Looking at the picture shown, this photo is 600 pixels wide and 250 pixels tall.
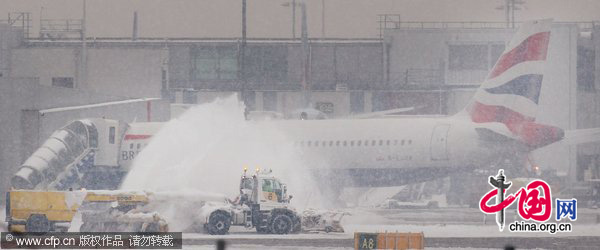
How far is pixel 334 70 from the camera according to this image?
331ft

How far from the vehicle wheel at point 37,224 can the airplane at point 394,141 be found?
15.8 meters

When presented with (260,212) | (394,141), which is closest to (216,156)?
(394,141)

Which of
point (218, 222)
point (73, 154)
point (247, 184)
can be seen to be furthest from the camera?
point (73, 154)

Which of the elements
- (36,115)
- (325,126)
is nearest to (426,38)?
(325,126)

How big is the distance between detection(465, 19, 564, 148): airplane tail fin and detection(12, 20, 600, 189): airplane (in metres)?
0.05

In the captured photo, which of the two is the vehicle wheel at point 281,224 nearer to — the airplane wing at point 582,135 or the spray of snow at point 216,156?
the spray of snow at point 216,156

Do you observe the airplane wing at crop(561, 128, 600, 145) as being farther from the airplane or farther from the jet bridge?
the jet bridge

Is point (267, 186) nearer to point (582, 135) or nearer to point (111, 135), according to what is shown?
point (111, 135)

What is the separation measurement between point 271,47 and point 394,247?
66.5 meters

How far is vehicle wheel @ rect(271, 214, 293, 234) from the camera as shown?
4462cm

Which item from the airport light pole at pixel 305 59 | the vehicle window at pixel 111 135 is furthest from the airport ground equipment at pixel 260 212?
the airport light pole at pixel 305 59

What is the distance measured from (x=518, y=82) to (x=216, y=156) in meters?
16.6

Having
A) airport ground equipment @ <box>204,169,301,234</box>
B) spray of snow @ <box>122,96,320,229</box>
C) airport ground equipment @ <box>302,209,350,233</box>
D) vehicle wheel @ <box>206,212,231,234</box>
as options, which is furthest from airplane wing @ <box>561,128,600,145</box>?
vehicle wheel @ <box>206,212,231,234</box>

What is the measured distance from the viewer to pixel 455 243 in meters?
40.2
